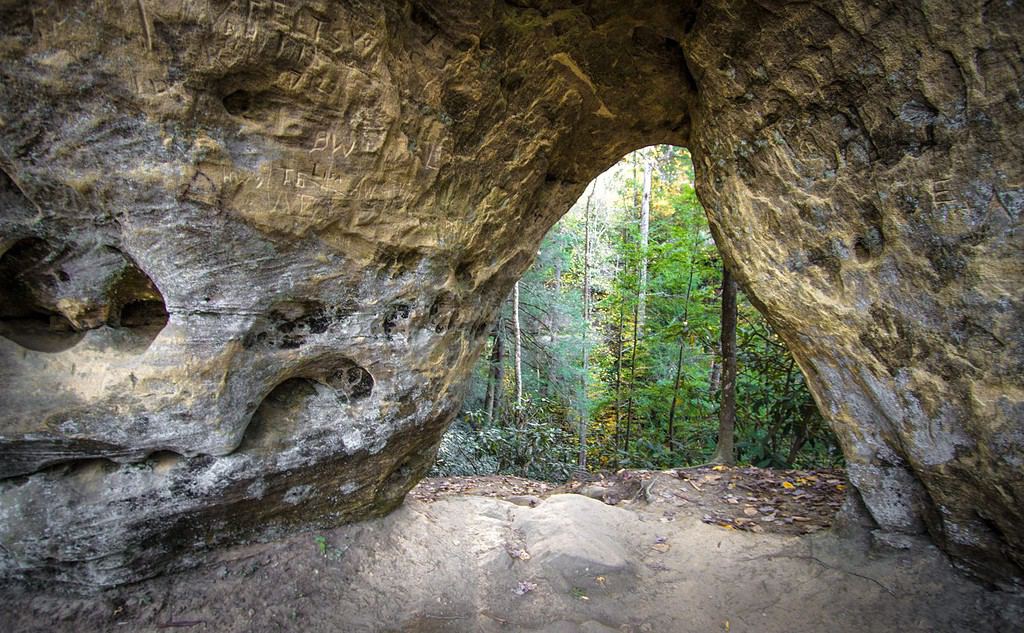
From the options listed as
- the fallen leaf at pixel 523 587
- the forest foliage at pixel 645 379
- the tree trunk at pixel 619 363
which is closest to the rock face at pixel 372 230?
the fallen leaf at pixel 523 587

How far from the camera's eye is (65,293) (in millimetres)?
3020

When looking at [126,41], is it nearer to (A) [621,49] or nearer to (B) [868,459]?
(A) [621,49]

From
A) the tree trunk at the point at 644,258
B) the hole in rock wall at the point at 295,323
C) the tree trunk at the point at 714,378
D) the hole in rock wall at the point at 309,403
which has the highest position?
the tree trunk at the point at 644,258

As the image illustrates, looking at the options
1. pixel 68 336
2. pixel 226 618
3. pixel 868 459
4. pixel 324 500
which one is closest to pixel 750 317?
pixel 868 459

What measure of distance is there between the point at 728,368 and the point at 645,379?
4256 millimetres

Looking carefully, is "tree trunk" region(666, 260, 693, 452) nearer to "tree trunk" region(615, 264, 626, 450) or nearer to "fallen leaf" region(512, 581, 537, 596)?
"tree trunk" region(615, 264, 626, 450)

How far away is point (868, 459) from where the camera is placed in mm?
3670

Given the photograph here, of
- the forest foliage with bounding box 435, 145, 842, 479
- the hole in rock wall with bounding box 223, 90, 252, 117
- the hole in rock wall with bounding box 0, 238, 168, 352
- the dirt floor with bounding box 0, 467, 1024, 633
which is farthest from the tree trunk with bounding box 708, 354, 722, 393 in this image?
the hole in rock wall with bounding box 0, 238, 168, 352

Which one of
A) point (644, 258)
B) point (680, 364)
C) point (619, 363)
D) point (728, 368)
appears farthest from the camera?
point (619, 363)

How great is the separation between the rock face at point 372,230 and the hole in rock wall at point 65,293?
0.7 inches

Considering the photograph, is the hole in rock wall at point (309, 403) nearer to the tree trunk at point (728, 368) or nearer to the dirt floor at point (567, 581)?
the dirt floor at point (567, 581)

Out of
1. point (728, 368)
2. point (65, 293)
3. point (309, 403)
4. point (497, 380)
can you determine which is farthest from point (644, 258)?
point (65, 293)

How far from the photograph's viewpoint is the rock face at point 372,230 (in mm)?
2639

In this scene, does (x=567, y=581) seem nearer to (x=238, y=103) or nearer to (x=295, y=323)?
(x=295, y=323)
